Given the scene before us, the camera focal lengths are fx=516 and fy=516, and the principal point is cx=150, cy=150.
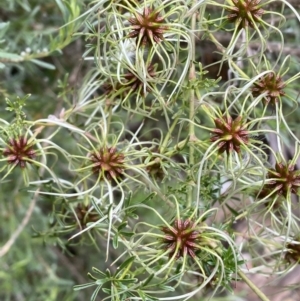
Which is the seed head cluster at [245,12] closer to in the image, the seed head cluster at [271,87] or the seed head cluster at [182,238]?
the seed head cluster at [271,87]

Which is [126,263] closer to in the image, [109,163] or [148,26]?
[109,163]

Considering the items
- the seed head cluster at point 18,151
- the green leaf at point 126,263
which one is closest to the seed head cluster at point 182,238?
the green leaf at point 126,263

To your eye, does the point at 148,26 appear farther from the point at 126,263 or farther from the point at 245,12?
the point at 126,263

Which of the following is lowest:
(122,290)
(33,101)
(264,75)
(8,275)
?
(8,275)

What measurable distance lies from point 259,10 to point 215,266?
211mm

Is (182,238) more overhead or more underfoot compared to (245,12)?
more underfoot

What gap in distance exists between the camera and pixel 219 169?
444mm

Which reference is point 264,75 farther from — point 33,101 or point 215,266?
point 33,101

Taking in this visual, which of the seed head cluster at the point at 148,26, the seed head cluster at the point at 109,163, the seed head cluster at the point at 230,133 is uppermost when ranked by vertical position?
the seed head cluster at the point at 148,26

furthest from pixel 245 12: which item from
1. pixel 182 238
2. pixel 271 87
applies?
pixel 182 238

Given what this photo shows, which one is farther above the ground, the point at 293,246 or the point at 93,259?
the point at 293,246

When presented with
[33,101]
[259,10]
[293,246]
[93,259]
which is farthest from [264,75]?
[93,259]

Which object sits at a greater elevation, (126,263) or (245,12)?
(245,12)

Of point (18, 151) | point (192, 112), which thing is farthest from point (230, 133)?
point (18, 151)
